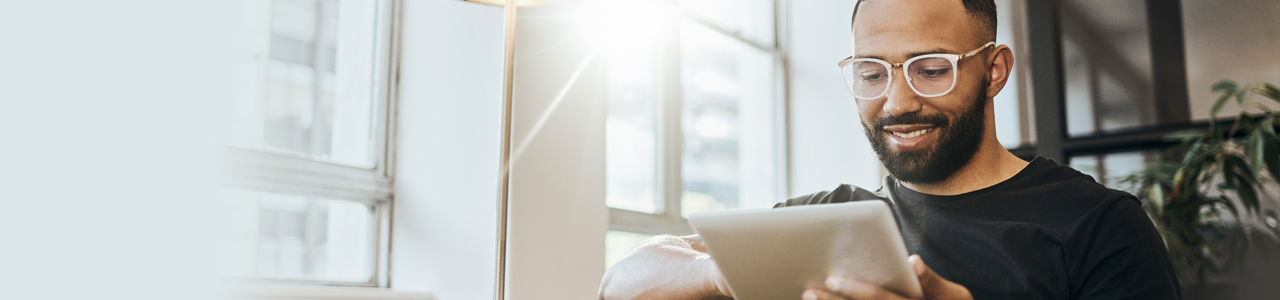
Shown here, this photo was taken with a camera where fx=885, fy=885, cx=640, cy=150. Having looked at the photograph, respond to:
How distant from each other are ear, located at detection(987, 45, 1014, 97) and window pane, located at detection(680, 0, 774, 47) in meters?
2.28

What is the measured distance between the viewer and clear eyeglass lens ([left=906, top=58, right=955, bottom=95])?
3.93ft

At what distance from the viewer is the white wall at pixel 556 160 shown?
2174 mm

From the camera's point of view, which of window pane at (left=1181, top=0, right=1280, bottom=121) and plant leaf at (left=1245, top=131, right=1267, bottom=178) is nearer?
plant leaf at (left=1245, top=131, right=1267, bottom=178)

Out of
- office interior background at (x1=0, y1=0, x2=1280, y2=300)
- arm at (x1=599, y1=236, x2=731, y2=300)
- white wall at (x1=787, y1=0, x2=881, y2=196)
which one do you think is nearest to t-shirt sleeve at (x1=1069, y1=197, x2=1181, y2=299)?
arm at (x1=599, y1=236, x2=731, y2=300)

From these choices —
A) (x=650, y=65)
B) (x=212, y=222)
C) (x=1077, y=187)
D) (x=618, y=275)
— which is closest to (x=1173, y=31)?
(x=650, y=65)

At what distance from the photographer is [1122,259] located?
1.07 meters

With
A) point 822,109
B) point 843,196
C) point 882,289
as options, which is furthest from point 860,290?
point 822,109

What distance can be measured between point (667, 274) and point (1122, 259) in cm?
58

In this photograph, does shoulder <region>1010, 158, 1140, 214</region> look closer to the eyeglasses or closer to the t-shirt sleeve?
the t-shirt sleeve

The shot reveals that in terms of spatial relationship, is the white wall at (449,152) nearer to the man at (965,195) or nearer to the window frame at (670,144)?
the man at (965,195)

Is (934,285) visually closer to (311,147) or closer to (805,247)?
(805,247)

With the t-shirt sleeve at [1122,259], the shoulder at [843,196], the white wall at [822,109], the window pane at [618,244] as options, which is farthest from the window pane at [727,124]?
the t-shirt sleeve at [1122,259]

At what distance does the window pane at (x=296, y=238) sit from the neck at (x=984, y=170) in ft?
4.55

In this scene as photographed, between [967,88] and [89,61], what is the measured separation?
53.4 inches
